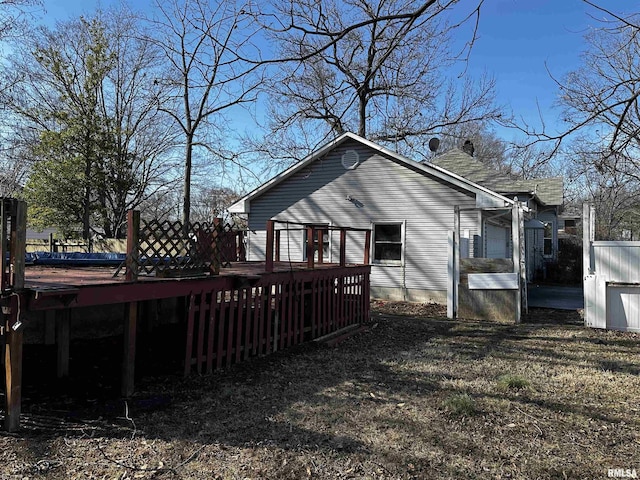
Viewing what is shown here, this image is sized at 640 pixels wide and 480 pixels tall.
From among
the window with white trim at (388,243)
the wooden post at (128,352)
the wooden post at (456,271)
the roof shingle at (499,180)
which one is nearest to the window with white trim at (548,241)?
the roof shingle at (499,180)

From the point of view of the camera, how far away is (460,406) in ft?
14.4

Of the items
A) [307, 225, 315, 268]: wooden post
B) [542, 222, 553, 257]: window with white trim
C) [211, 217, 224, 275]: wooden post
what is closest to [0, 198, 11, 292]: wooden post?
[211, 217, 224, 275]: wooden post

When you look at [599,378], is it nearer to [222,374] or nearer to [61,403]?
[222,374]

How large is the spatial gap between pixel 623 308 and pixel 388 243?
6.02 m

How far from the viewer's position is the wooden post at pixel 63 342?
548cm

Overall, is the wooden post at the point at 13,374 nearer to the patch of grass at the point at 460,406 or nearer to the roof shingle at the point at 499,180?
the patch of grass at the point at 460,406

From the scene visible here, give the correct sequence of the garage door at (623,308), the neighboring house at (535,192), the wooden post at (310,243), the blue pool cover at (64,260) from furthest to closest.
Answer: the neighboring house at (535,192)
the garage door at (623,308)
the blue pool cover at (64,260)
the wooden post at (310,243)

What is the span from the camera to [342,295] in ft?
28.4

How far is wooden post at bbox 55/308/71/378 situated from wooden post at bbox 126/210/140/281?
4.71 ft

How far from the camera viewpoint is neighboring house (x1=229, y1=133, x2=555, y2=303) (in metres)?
12.0

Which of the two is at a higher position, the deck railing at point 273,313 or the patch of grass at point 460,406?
the deck railing at point 273,313

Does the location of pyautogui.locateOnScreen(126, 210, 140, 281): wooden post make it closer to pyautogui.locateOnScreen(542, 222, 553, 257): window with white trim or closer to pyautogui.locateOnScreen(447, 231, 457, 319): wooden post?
pyautogui.locateOnScreen(447, 231, 457, 319): wooden post

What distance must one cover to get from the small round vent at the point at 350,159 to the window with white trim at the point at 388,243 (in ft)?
6.28

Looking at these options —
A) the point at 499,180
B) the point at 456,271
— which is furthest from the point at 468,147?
the point at 456,271
